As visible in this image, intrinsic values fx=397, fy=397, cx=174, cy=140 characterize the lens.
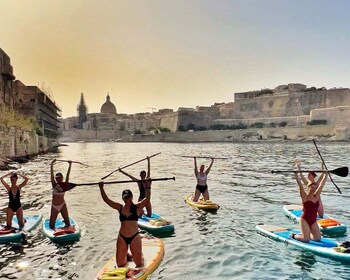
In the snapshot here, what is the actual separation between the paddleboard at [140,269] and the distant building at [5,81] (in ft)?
130

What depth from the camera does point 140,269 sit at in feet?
24.0

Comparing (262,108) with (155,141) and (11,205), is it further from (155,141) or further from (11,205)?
(11,205)

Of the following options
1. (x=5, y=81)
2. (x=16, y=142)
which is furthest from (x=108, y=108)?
(x=16, y=142)

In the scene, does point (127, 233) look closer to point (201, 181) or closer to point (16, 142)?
point (201, 181)

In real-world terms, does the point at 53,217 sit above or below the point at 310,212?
below

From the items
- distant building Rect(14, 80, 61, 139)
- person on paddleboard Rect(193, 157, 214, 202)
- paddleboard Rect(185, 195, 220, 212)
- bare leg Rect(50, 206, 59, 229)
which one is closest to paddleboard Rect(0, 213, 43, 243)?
bare leg Rect(50, 206, 59, 229)

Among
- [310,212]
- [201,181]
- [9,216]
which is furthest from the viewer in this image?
[201,181]

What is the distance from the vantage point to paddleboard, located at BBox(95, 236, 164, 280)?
689 centimetres

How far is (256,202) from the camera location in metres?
15.9

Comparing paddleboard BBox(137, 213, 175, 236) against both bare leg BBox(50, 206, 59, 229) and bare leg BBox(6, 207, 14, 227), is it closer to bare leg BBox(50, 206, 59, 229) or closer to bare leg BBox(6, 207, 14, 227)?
bare leg BBox(50, 206, 59, 229)

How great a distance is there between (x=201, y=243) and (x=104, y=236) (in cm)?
266

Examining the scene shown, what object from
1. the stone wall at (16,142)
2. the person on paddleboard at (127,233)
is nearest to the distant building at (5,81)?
the stone wall at (16,142)

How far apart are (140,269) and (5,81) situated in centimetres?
4639

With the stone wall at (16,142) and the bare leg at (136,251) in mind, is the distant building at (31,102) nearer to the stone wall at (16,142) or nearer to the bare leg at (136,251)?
the stone wall at (16,142)
